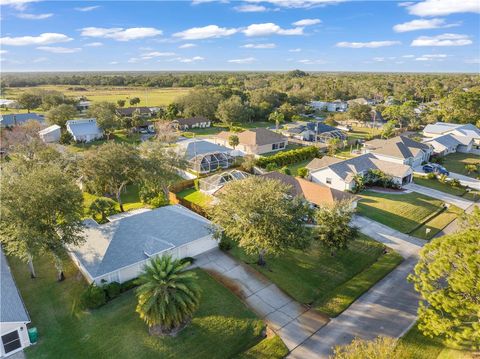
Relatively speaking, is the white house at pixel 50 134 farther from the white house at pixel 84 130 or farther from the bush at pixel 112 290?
the bush at pixel 112 290

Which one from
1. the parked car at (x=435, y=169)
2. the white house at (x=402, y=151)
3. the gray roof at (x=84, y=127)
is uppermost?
the gray roof at (x=84, y=127)

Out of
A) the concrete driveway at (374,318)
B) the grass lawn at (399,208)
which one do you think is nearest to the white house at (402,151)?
the grass lawn at (399,208)

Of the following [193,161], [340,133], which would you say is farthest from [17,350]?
[340,133]

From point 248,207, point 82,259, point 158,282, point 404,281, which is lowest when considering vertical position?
point 404,281

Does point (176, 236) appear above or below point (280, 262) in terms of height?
→ above

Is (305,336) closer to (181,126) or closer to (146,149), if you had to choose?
(146,149)
